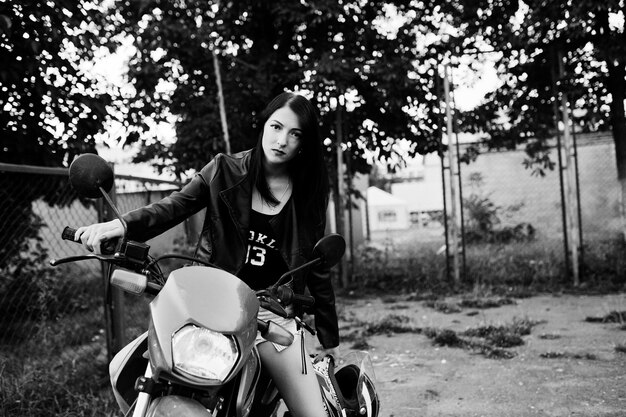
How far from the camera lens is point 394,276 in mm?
9211

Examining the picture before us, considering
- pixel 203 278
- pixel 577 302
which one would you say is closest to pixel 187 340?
pixel 203 278

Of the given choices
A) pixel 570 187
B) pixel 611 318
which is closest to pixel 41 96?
pixel 611 318

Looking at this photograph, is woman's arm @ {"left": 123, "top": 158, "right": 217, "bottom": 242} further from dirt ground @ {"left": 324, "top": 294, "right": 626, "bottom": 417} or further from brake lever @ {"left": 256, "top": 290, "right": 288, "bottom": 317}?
dirt ground @ {"left": 324, "top": 294, "right": 626, "bottom": 417}

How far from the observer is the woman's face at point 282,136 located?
2.35 m

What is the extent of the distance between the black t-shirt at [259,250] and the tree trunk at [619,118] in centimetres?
729

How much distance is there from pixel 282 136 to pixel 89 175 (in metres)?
0.82

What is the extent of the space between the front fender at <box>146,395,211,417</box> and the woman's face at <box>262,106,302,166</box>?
1161 millimetres

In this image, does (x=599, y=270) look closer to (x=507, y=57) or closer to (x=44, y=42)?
(x=507, y=57)

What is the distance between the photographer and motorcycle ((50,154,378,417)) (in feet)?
4.57

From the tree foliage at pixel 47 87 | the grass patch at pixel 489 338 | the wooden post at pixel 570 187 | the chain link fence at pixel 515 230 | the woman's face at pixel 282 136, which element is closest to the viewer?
the woman's face at pixel 282 136

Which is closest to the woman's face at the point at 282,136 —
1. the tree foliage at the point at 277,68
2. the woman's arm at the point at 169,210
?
the woman's arm at the point at 169,210

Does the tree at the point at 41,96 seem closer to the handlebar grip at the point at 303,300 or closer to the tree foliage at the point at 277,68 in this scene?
the tree foliage at the point at 277,68

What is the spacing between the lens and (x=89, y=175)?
5.82 feet

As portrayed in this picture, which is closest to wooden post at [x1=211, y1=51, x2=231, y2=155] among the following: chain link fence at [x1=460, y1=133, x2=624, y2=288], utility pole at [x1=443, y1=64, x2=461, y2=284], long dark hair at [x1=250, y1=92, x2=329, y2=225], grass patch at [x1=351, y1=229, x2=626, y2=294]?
grass patch at [x1=351, y1=229, x2=626, y2=294]
